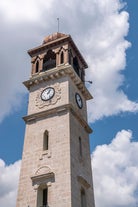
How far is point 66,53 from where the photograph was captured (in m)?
39.4

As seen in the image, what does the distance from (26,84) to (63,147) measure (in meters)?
10.4

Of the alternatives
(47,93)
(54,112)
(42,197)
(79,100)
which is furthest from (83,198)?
(47,93)

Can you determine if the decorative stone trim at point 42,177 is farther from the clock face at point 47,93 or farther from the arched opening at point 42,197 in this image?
the clock face at point 47,93

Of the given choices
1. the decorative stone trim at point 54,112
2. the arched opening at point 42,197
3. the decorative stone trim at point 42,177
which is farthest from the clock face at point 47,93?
the arched opening at point 42,197

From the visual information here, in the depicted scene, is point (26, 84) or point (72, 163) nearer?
point (72, 163)

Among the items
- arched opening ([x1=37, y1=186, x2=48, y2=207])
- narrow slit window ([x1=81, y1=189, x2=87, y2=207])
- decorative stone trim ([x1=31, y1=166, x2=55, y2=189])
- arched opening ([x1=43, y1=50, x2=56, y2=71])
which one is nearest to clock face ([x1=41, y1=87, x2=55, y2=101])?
arched opening ([x1=43, y1=50, x2=56, y2=71])

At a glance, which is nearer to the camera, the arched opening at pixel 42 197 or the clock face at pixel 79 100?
the arched opening at pixel 42 197

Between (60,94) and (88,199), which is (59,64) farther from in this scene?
(88,199)

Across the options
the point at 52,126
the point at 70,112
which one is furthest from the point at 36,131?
the point at 70,112

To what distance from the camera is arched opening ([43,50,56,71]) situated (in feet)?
134

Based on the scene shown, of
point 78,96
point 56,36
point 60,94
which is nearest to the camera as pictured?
point 60,94

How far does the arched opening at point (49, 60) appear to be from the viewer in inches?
1607

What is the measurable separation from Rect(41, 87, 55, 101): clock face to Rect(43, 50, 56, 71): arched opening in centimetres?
421

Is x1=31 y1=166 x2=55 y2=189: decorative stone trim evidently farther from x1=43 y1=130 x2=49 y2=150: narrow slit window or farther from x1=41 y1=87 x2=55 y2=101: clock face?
x1=41 y1=87 x2=55 y2=101: clock face
